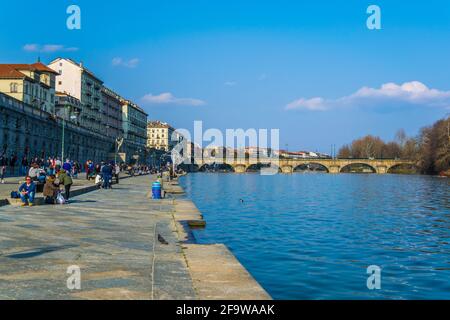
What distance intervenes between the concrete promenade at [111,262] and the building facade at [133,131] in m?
105

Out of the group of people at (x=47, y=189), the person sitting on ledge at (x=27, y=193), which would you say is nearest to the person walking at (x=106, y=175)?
the group of people at (x=47, y=189)

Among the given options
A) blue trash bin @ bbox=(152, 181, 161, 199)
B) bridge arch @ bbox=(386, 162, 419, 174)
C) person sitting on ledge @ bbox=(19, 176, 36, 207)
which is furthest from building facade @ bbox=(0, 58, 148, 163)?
bridge arch @ bbox=(386, 162, 419, 174)

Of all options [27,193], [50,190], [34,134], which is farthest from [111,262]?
[34,134]

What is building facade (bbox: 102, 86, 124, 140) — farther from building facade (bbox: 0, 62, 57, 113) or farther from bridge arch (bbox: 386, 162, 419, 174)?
bridge arch (bbox: 386, 162, 419, 174)

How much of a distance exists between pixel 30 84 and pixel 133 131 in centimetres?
7448

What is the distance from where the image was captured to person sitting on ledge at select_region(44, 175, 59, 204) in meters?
21.6

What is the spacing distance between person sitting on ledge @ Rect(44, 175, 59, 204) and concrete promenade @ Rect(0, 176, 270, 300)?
5.09 meters

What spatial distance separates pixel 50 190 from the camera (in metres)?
21.6

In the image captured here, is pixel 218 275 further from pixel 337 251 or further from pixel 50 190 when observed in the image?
pixel 50 190

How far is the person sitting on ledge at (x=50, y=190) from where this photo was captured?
21594mm
